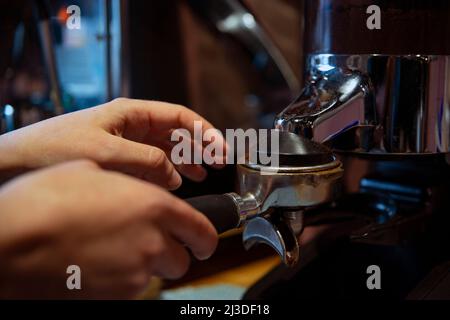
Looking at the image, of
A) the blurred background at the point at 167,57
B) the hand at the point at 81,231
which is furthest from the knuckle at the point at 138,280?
the blurred background at the point at 167,57

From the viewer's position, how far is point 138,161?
13.2 inches

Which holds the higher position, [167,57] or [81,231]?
[167,57]

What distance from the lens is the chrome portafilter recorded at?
31cm

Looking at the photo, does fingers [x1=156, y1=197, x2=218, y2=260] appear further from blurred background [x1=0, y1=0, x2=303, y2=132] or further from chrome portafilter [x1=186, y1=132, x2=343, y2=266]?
blurred background [x1=0, y1=0, x2=303, y2=132]

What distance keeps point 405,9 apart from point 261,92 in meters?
0.66

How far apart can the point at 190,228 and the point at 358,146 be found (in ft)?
0.58

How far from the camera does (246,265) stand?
55 cm

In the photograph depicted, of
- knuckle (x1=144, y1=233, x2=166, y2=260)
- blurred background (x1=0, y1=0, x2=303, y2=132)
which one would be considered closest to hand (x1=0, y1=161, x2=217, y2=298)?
knuckle (x1=144, y1=233, x2=166, y2=260)

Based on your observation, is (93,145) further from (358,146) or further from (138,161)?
(358,146)

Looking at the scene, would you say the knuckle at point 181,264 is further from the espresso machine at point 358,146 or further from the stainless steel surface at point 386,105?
the stainless steel surface at point 386,105

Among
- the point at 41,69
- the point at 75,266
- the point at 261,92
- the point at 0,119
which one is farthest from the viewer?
the point at 261,92

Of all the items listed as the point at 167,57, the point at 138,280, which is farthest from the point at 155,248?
the point at 167,57
